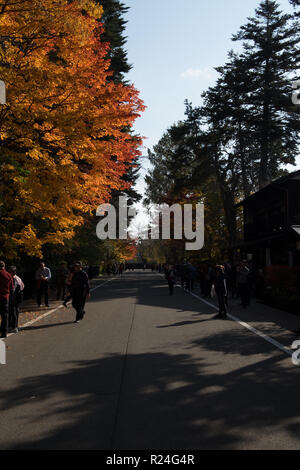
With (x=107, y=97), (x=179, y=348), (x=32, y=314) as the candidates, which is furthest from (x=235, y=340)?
(x=32, y=314)

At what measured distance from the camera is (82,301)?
13.8 m

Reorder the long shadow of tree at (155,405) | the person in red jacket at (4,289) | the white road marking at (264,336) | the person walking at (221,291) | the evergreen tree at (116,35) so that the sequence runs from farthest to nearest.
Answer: the evergreen tree at (116,35), the person walking at (221,291), the person in red jacket at (4,289), the white road marking at (264,336), the long shadow of tree at (155,405)

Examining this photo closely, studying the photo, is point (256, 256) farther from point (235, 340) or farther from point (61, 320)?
point (235, 340)

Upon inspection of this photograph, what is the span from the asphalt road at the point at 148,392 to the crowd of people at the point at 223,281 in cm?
Result: 341

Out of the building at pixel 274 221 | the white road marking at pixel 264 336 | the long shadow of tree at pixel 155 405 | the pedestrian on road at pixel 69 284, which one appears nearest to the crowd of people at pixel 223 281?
the white road marking at pixel 264 336

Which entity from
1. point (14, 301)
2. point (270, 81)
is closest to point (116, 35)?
point (270, 81)

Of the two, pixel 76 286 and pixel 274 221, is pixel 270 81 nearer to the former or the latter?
pixel 274 221

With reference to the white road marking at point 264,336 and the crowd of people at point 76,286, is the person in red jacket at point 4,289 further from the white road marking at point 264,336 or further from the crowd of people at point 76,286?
the white road marking at point 264,336

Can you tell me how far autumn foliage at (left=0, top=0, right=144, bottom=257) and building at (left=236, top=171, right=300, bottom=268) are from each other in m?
13.2

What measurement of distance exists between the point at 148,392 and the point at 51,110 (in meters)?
8.69

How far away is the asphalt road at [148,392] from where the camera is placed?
4387mm

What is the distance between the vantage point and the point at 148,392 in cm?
595

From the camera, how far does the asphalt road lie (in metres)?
4.39

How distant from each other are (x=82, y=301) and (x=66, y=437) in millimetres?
9425
